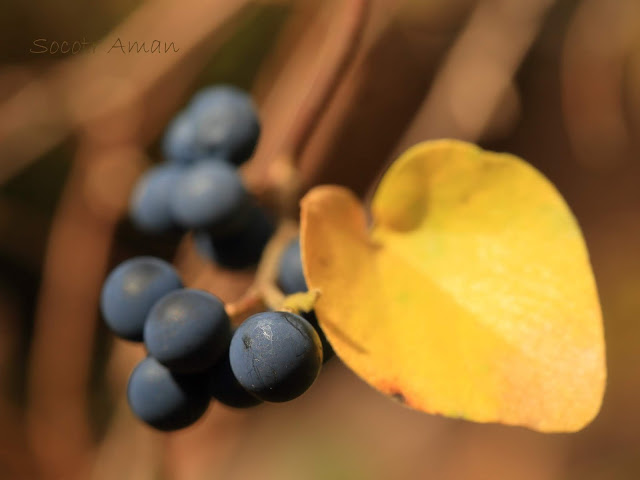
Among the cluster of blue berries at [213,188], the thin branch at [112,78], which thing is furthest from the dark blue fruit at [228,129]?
the thin branch at [112,78]

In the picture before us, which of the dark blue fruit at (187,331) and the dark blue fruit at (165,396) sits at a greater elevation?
the dark blue fruit at (187,331)

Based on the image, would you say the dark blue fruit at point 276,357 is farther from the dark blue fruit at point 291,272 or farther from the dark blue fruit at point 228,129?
the dark blue fruit at point 228,129

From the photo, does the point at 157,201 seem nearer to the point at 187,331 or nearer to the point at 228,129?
the point at 228,129

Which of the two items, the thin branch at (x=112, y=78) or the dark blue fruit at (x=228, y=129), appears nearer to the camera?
the dark blue fruit at (x=228, y=129)

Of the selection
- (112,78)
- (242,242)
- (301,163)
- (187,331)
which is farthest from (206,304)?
(112,78)

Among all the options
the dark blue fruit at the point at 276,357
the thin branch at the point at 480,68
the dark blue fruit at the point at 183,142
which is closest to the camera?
the dark blue fruit at the point at 276,357

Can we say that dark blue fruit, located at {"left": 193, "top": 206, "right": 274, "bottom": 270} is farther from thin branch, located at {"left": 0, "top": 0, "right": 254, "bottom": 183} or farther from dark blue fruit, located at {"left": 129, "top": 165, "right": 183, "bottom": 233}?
thin branch, located at {"left": 0, "top": 0, "right": 254, "bottom": 183}

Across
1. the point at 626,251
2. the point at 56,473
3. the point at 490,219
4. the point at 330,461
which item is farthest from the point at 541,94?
the point at 56,473

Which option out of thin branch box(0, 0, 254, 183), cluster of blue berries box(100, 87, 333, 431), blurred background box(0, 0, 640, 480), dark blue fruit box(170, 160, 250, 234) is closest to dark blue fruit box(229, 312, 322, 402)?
cluster of blue berries box(100, 87, 333, 431)
